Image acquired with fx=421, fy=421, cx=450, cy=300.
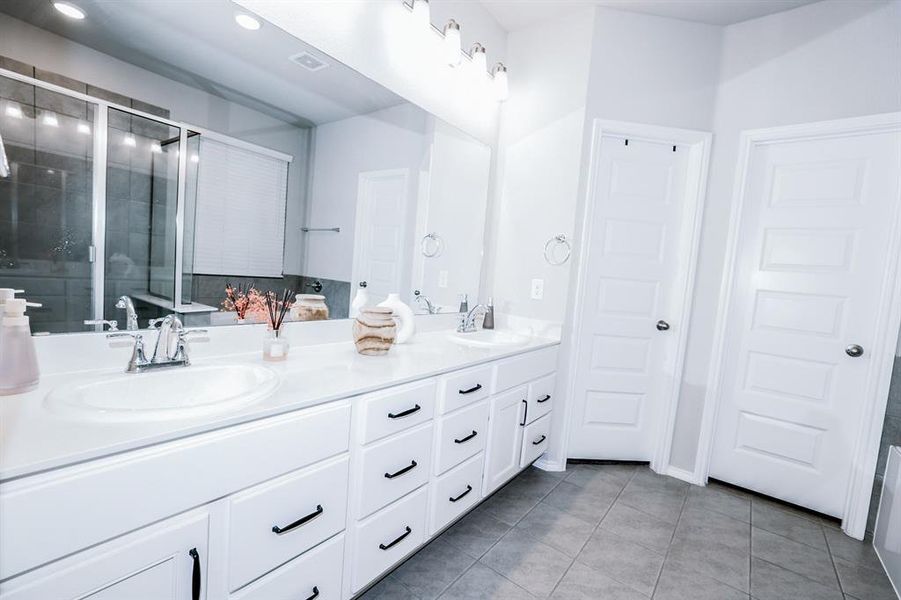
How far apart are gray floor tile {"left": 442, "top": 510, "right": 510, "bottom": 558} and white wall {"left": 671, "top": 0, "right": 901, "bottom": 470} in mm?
1342

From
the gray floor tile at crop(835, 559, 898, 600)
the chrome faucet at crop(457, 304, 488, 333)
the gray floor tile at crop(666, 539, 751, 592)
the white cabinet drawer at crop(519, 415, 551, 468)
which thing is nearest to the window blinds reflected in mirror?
the chrome faucet at crop(457, 304, 488, 333)

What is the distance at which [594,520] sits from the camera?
6.81 ft

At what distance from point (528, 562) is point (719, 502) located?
1.32 meters

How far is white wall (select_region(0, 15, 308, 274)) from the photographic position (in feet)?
3.31

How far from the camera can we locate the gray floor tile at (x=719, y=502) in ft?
7.39

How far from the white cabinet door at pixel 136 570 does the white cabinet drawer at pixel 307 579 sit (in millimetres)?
162

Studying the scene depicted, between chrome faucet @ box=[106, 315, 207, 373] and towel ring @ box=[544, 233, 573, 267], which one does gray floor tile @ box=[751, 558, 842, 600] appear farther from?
chrome faucet @ box=[106, 315, 207, 373]

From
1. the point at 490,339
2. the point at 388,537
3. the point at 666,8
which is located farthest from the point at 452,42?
the point at 388,537

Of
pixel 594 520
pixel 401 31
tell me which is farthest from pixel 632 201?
pixel 594 520

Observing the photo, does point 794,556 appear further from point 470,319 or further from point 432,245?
point 432,245

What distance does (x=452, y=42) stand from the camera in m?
2.06

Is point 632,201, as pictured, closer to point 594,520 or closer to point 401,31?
point 401,31

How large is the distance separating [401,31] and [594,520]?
2496mm

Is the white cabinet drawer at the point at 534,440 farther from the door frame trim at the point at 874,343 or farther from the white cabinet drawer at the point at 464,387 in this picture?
the door frame trim at the point at 874,343
